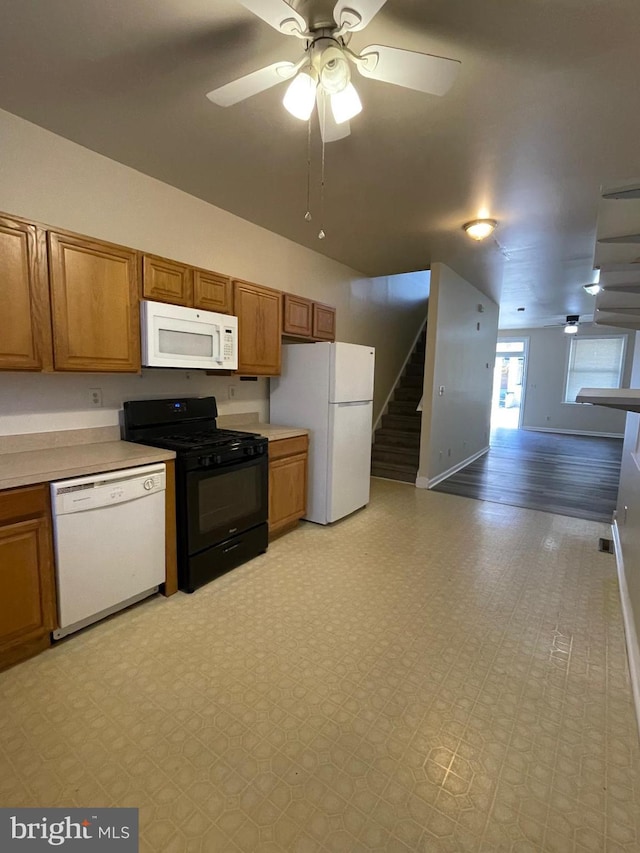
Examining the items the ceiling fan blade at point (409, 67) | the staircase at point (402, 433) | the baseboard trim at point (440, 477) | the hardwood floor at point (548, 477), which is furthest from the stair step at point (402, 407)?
the ceiling fan blade at point (409, 67)

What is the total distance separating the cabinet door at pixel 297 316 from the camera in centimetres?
345

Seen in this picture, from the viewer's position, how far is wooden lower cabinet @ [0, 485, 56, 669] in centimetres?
173

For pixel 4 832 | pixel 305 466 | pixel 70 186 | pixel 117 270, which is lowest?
pixel 4 832

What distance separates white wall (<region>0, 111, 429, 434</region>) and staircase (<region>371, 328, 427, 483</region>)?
7.41 ft

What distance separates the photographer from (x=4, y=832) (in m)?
1.18

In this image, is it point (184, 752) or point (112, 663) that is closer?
point (184, 752)

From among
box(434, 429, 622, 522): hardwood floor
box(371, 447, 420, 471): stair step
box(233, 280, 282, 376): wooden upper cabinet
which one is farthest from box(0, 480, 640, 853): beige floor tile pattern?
box(371, 447, 420, 471): stair step

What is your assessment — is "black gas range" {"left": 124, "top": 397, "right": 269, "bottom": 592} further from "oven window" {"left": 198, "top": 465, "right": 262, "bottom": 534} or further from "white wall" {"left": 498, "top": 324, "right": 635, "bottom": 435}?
"white wall" {"left": 498, "top": 324, "right": 635, "bottom": 435}

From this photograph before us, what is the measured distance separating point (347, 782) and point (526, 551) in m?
2.38

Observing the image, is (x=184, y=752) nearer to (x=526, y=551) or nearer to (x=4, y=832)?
(x=4, y=832)

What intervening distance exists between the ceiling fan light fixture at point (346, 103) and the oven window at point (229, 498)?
1992 millimetres

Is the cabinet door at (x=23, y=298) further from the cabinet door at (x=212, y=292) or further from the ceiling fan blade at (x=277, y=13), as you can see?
the ceiling fan blade at (x=277, y=13)

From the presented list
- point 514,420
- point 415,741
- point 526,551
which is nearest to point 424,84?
point 415,741

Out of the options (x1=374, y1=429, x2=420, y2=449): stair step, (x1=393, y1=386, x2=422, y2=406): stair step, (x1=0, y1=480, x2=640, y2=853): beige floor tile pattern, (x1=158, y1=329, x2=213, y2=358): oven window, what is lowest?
(x1=0, y1=480, x2=640, y2=853): beige floor tile pattern
